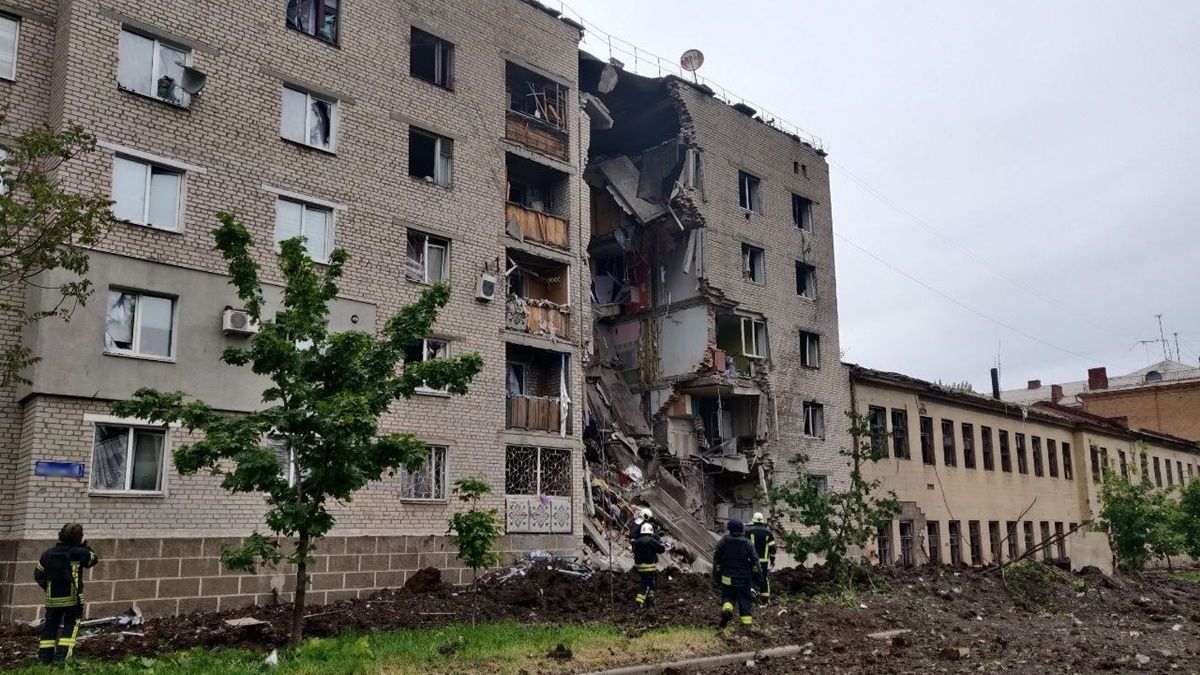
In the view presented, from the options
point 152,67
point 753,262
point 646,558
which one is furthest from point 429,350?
point 753,262

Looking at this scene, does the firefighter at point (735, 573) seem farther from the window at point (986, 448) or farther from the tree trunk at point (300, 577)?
the window at point (986, 448)

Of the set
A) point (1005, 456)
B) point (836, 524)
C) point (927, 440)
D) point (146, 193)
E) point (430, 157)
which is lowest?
point (836, 524)

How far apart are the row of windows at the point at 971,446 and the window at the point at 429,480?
1458cm

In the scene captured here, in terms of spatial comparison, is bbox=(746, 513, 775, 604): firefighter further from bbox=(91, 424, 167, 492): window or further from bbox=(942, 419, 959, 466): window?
bbox=(942, 419, 959, 466): window

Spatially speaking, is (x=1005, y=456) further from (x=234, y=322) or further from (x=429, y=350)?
(x=234, y=322)

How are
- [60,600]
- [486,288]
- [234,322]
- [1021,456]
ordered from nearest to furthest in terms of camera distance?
1. [60,600]
2. [234,322]
3. [486,288]
4. [1021,456]

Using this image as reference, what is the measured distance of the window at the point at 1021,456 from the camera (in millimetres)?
40497

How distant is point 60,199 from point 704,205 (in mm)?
20434

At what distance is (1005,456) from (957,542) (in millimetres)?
6633

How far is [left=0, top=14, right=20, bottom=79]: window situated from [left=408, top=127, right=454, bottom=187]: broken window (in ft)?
25.3

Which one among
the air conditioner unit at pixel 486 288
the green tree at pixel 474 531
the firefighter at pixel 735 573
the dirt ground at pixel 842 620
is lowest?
the dirt ground at pixel 842 620

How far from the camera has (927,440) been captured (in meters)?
34.8

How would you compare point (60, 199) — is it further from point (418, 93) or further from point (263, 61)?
point (418, 93)

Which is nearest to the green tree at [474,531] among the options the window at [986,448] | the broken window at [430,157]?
the broken window at [430,157]
